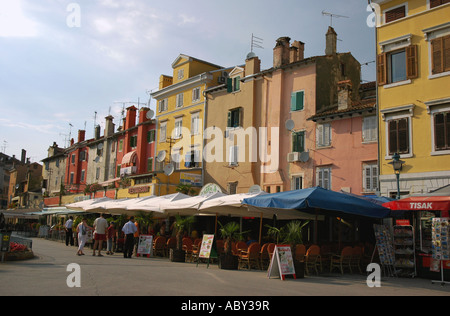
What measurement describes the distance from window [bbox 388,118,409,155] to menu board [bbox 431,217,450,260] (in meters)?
7.00

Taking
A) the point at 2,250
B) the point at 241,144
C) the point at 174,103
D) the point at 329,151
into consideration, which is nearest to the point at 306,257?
the point at 2,250

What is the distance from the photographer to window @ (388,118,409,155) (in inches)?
782

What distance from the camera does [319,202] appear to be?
1350 centimetres

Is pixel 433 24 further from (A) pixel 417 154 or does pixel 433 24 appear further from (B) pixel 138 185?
→ (B) pixel 138 185

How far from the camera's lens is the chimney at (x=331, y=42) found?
1136 inches

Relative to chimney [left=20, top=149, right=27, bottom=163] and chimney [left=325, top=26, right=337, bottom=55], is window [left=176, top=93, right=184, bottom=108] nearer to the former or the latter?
chimney [left=325, top=26, right=337, bottom=55]

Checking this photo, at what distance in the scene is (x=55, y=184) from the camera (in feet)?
211

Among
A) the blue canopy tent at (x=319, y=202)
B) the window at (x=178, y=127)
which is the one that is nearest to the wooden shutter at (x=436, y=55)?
the blue canopy tent at (x=319, y=202)

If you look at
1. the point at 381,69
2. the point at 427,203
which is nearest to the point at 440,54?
the point at 381,69

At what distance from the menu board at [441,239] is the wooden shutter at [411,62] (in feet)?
29.0

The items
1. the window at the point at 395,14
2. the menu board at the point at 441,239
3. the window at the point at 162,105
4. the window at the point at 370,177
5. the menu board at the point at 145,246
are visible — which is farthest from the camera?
the window at the point at 162,105

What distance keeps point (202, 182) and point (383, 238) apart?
806 inches

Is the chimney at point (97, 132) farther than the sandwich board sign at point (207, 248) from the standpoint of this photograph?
Yes

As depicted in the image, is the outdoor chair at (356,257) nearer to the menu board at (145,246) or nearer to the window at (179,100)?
the menu board at (145,246)
